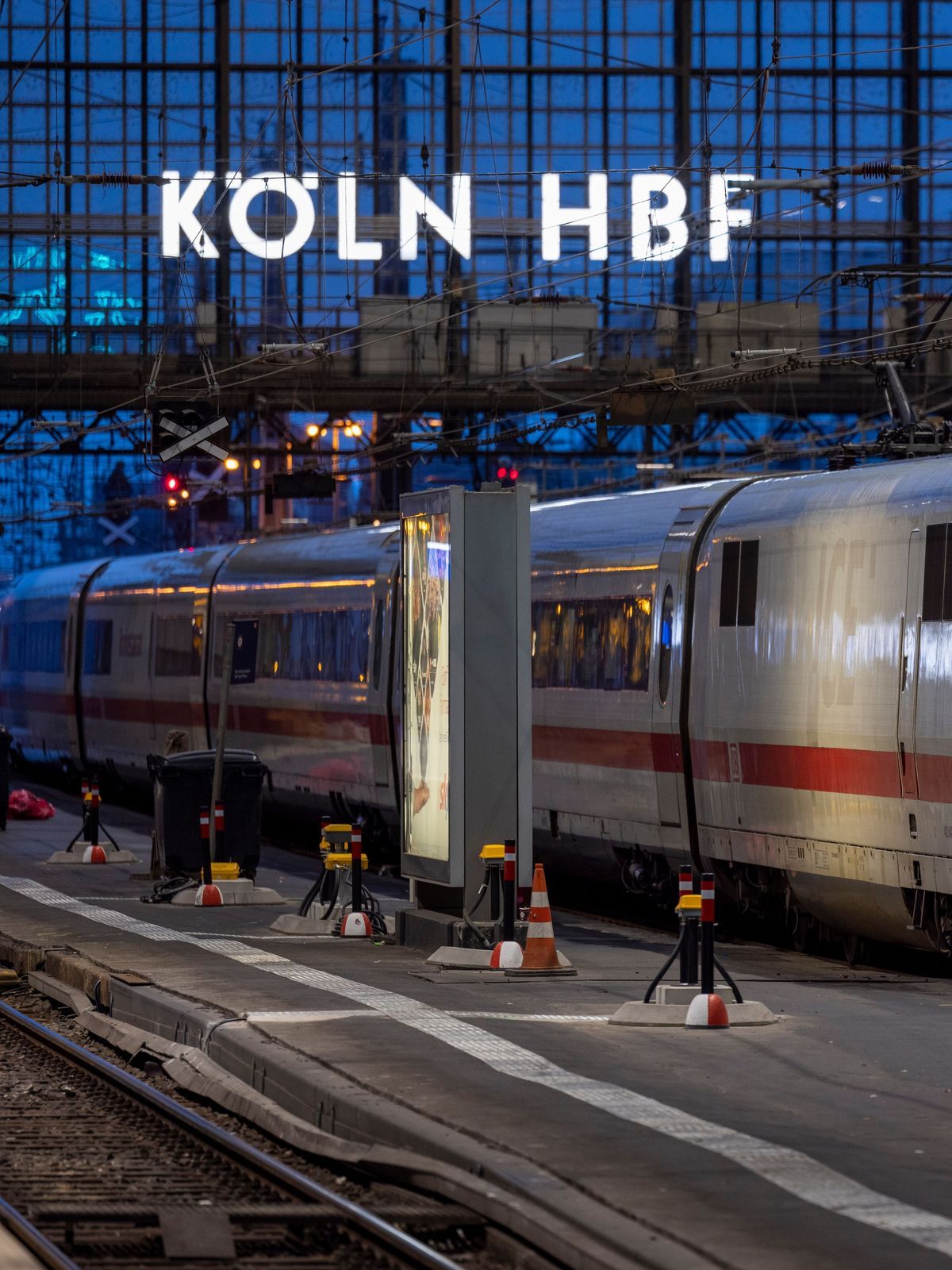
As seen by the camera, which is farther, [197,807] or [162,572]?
[162,572]

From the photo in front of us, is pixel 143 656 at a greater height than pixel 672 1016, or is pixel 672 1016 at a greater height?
pixel 143 656

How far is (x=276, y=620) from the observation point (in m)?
31.2

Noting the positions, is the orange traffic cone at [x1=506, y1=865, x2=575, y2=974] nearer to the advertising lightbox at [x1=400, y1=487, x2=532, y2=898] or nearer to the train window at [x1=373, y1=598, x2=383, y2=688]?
the advertising lightbox at [x1=400, y1=487, x2=532, y2=898]

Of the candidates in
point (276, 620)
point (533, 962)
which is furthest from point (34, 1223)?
Result: point (276, 620)

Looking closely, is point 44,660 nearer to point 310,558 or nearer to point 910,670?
point 310,558

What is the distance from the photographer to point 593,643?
21.0 metres

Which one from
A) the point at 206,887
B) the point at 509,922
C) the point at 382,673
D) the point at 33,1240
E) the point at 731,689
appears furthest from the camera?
the point at 382,673

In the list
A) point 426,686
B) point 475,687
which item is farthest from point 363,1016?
point 426,686

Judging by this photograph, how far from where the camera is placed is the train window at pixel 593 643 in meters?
20.0

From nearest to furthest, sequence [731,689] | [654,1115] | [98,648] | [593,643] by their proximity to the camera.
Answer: [654,1115], [731,689], [593,643], [98,648]

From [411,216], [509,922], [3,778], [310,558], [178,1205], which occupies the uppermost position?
[411,216]

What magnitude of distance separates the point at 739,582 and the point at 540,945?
171 inches

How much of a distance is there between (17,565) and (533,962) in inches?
2325

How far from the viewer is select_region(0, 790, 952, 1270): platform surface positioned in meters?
8.04
